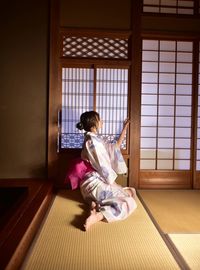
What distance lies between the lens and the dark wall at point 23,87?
155 inches

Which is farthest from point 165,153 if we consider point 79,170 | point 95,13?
point 95,13

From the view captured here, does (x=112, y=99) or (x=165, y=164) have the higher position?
(x=112, y=99)

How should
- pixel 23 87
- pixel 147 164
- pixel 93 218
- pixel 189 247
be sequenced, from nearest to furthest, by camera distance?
pixel 189 247 < pixel 93 218 < pixel 23 87 < pixel 147 164

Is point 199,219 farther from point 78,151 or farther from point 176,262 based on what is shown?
point 78,151

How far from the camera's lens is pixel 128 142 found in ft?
13.4

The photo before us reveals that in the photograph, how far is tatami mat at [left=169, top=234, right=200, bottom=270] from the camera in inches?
78.1

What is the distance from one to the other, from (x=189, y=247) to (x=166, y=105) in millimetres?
2517

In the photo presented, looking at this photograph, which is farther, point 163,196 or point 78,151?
point 78,151

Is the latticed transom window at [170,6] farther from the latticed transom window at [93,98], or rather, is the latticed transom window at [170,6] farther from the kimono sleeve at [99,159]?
the kimono sleeve at [99,159]

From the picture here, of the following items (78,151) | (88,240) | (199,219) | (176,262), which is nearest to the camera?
(176,262)

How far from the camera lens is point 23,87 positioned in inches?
156

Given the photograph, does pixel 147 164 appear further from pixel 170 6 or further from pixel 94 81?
pixel 170 6

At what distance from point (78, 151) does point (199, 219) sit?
6.22 ft

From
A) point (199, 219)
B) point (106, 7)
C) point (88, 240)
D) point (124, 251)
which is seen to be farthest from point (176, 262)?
point (106, 7)
